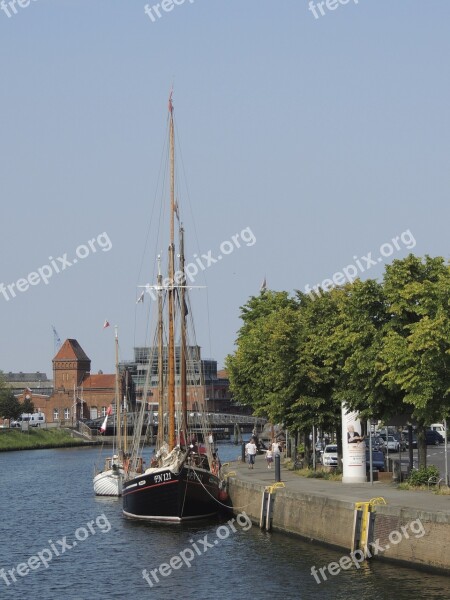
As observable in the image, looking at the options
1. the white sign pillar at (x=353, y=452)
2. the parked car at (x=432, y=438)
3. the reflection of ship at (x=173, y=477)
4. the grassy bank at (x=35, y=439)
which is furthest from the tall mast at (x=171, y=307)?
the grassy bank at (x=35, y=439)

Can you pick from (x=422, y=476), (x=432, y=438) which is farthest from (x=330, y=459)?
(x=432, y=438)

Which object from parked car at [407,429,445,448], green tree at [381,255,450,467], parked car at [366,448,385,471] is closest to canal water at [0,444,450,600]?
green tree at [381,255,450,467]

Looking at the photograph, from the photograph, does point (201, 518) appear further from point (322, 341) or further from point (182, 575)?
point (182, 575)

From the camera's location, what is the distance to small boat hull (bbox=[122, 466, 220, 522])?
52.1m

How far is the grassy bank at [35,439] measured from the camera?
15564 cm

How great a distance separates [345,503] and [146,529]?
14605 mm

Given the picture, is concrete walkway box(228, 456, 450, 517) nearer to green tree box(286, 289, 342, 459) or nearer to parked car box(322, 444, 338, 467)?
green tree box(286, 289, 342, 459)

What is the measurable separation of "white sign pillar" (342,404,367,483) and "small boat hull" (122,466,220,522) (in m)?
6.26

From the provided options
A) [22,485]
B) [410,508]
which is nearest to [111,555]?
[410,508]

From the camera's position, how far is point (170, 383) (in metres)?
55.2

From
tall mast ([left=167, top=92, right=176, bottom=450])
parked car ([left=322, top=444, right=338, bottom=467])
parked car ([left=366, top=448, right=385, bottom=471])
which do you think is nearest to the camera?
tall mast ([left=167, top=92, right=176, bottom=450])

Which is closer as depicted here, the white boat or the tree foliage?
the tree foliage

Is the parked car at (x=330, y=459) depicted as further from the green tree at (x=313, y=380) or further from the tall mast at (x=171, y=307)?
the tall mast at (x=171, y=307)

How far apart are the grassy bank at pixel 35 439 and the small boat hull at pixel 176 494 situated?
99770 millimetres
